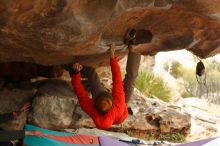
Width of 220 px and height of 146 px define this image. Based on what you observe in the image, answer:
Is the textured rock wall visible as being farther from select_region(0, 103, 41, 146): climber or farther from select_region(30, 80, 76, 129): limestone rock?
select_region(0, 103, 41, 146): climber

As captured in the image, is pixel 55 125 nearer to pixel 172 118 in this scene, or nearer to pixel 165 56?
pixel 172 118

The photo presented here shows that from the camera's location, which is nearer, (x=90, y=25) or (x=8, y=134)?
(x=90, y=25)

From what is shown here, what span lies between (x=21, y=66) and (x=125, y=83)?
2.12 m

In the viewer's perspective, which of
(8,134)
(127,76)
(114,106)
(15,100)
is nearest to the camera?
(8,134)

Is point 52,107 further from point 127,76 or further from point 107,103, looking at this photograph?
A: point 107,103

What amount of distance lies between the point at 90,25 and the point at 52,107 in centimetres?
239

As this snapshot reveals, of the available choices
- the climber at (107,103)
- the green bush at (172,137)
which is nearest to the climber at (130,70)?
the climber at (107,103)

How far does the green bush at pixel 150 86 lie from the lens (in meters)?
12.5

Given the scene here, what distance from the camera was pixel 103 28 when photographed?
5.74 meters

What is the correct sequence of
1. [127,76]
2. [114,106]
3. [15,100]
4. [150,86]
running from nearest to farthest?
[114,106]
[127,76]
[15,100]
[150,86]

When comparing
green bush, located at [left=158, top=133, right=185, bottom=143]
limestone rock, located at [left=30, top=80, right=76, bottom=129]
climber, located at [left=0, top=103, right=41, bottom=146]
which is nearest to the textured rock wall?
limestone rock, located at [left=30, top=80, right=76, bottom=129]

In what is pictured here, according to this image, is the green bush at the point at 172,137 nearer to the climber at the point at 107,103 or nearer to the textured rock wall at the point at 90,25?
the textured rock wall at the point at 90,25

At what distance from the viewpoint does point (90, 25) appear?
5445mm

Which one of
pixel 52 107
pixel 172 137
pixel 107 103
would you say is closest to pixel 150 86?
pixel 172 137
